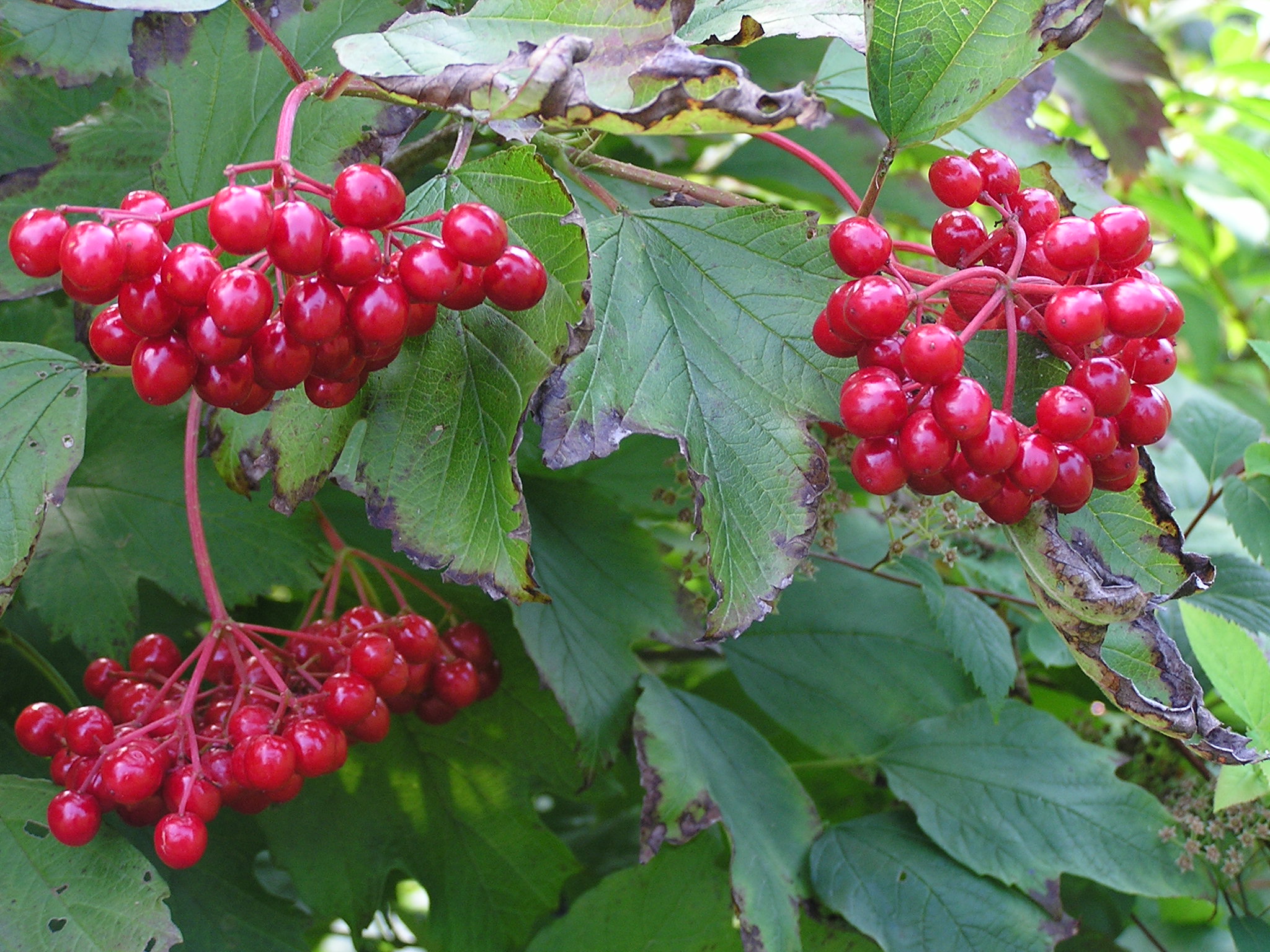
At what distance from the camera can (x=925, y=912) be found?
0.96 m

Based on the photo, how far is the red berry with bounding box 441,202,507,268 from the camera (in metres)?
0.61

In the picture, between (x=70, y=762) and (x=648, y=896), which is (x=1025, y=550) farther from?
(x=70, y=762)

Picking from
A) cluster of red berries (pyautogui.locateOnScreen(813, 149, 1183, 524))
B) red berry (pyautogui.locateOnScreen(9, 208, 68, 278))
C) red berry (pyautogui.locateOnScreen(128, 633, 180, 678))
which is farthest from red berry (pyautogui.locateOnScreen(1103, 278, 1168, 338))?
red berry (pyautogui.locateOnScreen(128, 633, 180, 678))

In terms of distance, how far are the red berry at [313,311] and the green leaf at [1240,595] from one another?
0.86 m

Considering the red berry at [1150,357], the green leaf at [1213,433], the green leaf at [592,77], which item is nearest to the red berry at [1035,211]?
the red berry at [1150,357]

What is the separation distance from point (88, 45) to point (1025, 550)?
3.00ft

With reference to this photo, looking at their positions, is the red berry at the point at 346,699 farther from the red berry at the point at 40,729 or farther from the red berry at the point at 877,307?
the red berry at the point at 877,307

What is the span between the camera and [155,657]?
858 mm

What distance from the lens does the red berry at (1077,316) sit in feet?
2.11

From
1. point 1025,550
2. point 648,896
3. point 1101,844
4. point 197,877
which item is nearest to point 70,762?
point 197,877

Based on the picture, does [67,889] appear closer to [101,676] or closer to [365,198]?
[101,676]

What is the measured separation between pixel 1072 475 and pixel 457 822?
734mm

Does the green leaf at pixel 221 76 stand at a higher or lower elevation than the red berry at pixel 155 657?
higher

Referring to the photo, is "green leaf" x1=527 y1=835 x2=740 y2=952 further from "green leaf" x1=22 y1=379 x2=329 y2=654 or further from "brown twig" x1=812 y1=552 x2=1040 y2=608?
"green leaf" x1=22 y1=379 x2=329 y2=654
